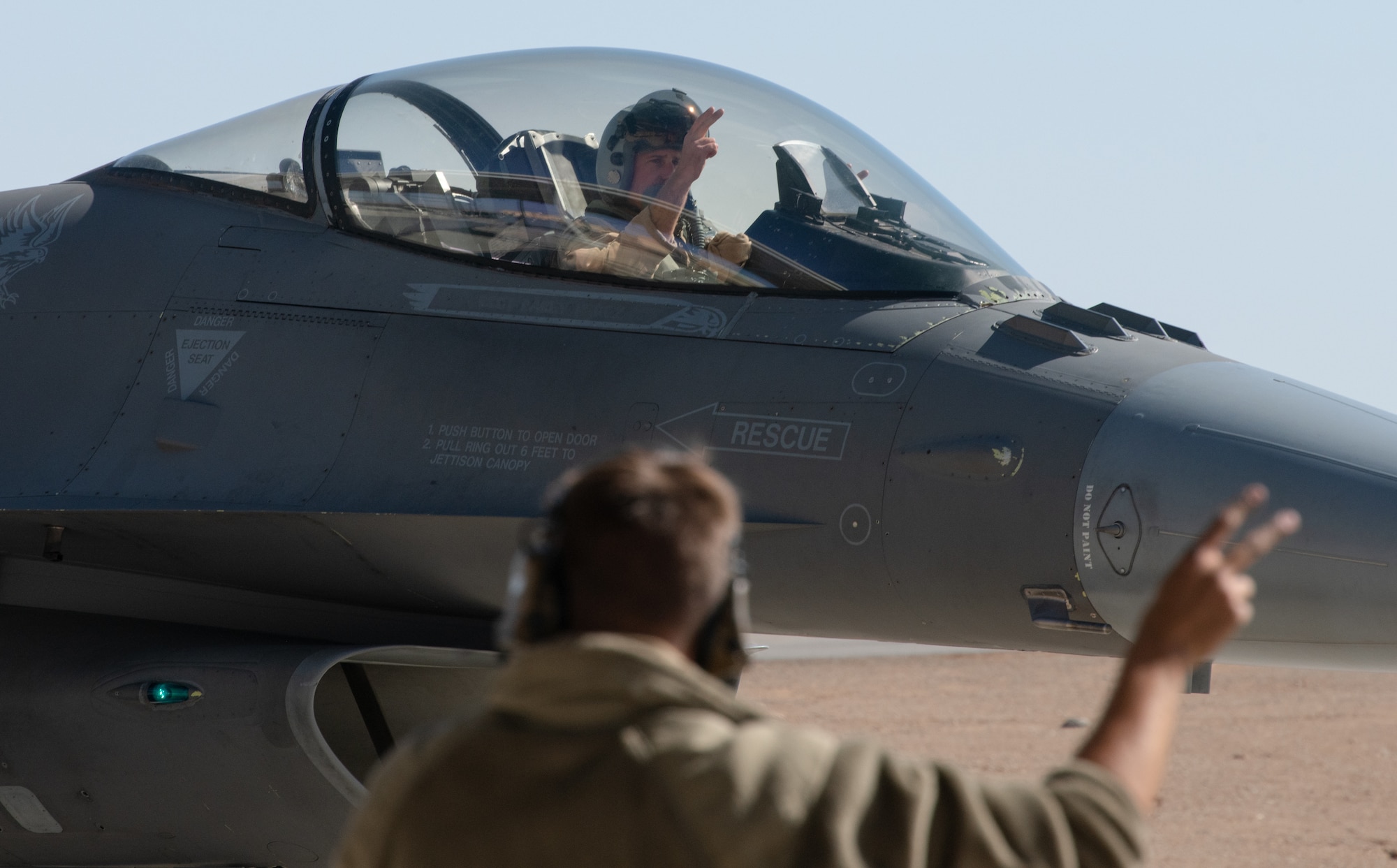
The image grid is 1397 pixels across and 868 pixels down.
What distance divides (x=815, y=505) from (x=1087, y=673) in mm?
18207

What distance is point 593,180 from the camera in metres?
5.28

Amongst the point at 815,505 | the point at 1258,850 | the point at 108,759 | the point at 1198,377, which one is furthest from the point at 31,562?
the point at 1258,850

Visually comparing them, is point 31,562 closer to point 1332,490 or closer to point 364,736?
point 364,736

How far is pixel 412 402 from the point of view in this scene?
16.6ft

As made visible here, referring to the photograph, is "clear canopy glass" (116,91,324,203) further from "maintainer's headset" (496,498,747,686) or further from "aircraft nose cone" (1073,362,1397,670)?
"maintainer's headset" (496,498,747,686)

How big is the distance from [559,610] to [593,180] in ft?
12.2

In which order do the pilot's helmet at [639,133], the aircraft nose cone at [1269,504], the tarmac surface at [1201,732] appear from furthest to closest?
1. the tarmac surface at [1201,732]
2. the pilot's helmet at [639,133]
3. the aircraft nose cone at [1269,504]

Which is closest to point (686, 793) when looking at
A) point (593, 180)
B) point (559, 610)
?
point (559, 610)

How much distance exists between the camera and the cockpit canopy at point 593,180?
5.05m

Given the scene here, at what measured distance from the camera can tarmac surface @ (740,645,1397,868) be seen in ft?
38.0

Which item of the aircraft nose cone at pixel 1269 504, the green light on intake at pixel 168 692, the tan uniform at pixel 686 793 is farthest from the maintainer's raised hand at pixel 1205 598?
the green light on intake at pixel 168 692

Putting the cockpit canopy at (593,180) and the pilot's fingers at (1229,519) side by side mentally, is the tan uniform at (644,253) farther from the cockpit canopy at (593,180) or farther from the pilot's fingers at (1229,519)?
the pilot's fingers at (1229,519)

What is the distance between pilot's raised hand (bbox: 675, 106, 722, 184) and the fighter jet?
6cm

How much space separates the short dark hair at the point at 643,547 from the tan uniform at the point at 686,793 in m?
0.04
